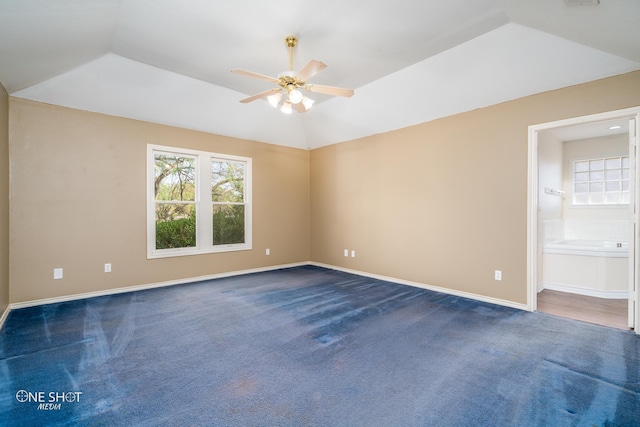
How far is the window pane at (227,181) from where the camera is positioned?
5297mm

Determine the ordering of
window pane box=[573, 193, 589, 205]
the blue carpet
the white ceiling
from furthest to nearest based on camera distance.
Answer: window pane box=[573, 193, 589, 205] < the white ceiling < the blue carpet

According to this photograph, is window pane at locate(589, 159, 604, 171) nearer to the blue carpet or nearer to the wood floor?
the wood floor

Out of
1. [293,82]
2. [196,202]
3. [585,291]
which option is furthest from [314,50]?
[585,291]

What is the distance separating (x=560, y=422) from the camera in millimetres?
1650

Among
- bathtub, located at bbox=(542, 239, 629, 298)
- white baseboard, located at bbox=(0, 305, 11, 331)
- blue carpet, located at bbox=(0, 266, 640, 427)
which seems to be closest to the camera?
blue carpet, located at bbox=(0, 266, 640, 427)

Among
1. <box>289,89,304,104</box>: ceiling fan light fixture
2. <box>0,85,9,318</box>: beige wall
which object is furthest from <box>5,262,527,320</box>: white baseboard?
<box>289,89,304,104</box>: ceiling fan light fixture

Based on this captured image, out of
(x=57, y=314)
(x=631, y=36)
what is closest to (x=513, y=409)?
(x=631, y=36)

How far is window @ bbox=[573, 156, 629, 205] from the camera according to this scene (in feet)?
17.0

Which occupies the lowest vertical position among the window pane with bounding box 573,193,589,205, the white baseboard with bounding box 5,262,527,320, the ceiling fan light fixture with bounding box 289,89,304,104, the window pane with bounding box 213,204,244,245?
the white baseboard with bounding box 5,262,527,320

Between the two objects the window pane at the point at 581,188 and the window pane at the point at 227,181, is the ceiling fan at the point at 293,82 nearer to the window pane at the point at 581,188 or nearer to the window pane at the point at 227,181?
the window pane at the point at 227,181

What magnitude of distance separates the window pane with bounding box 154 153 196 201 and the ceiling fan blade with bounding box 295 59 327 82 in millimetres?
2984

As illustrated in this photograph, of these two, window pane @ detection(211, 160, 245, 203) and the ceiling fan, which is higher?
the ceiling fan

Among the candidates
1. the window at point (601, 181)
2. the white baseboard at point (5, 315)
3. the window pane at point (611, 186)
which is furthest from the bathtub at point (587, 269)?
the white baseboard at point (5, 315)
